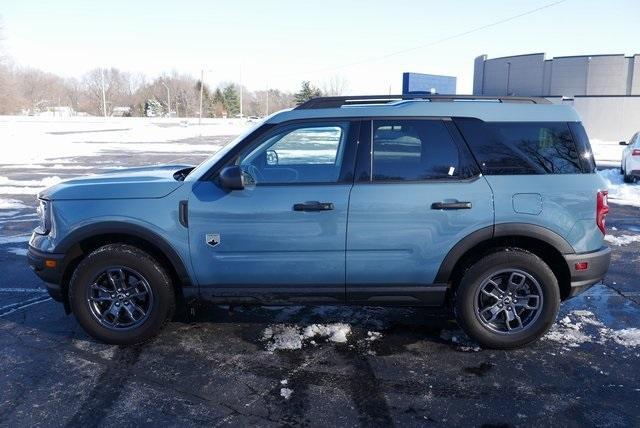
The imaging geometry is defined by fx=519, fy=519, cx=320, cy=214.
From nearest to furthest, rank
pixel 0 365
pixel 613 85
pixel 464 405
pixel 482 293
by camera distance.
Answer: pixel 464 405
pixel 0 365
pixel 482 293
pixel 613 85

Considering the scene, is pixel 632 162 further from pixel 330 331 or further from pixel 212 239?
pixel 212 239

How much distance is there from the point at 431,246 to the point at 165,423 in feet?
7.27

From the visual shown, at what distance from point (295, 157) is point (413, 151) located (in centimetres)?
98

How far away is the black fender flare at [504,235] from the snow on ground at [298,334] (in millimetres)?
1093

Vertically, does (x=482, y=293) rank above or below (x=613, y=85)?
below

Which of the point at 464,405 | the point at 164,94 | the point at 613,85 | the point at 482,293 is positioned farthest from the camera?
the point at 164,94

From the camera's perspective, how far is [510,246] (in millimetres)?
4113

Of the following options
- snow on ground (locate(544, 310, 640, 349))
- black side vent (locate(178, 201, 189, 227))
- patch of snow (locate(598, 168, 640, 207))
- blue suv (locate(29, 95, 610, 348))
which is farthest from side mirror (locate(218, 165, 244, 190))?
patch of snow (locate(598, 168, 640, 207))

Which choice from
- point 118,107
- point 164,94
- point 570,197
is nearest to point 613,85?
point 570,197

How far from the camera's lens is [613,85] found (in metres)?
48.3

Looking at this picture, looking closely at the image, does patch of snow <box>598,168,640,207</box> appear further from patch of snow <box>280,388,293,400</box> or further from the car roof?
patch of snow <box>280,388,293,400</box>

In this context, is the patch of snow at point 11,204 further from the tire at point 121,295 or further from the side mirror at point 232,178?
the side mirror at point 232,178

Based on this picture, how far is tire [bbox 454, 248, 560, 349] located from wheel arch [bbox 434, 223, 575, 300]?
0.28ft

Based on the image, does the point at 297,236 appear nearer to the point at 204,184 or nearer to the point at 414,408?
the point at 204,184
